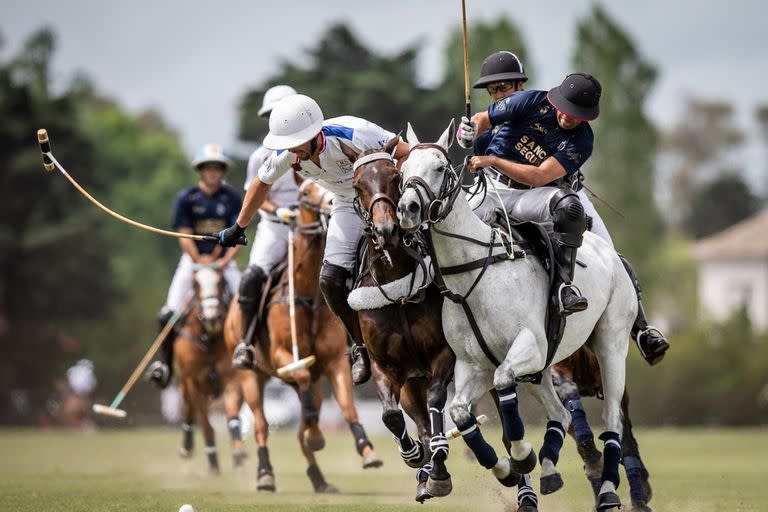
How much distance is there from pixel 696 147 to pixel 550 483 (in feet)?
324

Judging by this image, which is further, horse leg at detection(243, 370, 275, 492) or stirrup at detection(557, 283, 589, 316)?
horse leg at detection(243, 370, 275, 492)

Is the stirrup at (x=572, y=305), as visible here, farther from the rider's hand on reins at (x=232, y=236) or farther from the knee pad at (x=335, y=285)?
the rider's hand on reins at (x=232, y=236)

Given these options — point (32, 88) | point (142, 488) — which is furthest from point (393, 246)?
point (32, 88)

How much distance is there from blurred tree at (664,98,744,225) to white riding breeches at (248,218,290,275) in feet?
298

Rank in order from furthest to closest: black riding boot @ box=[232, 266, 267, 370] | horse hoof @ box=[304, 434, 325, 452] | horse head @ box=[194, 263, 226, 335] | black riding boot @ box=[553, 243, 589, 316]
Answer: horse head @ box=[194, 263, 226, 335] → black riding boot @ box=[232, 266, 267, 370] → horse hoof @ box=[304, 434, 325, 452] → black riding boot @ box=[553, 243, 589, 316]

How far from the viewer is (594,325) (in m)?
10.7

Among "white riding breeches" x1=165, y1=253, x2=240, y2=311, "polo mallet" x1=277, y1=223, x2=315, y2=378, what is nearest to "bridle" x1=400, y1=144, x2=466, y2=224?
"polo mallet" x1=277, y1=223, x2=315, y2=378

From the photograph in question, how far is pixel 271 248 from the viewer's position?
46.7 ft

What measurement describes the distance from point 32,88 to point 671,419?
25.1 metres

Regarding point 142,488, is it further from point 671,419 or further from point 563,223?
point 671,419

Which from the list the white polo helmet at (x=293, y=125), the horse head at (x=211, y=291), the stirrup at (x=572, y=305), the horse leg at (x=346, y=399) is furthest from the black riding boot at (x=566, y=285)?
the horse head at (x=211, y=291)

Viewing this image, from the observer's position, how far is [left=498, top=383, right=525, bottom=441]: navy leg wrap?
934cm

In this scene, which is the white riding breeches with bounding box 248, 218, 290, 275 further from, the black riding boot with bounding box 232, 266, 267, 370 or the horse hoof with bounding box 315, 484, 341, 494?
the horse hoof with bounding box 315, 484, 341, 494

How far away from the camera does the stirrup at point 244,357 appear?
13.8m
